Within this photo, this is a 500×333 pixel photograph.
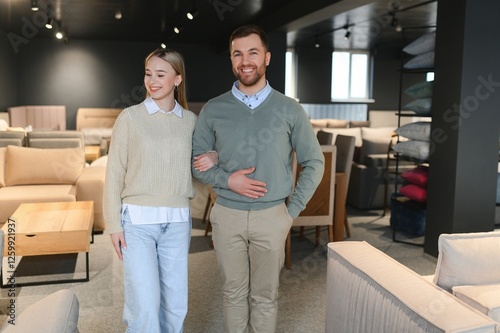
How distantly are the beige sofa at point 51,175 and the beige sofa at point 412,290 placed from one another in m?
3.42

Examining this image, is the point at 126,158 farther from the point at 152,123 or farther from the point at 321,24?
the point at 321,24

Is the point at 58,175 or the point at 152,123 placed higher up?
the point at 152,123

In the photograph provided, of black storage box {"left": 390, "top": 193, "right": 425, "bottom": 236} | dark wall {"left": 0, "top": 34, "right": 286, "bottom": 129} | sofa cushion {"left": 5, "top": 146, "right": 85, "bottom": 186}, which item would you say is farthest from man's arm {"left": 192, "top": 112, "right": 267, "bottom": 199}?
dark wall {"left": 0, "top": 34, "right": 286, "bottom": 129}

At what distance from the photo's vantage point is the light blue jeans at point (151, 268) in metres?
2.06

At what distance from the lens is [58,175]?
530 centimetres

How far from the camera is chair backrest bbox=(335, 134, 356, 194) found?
488 cm

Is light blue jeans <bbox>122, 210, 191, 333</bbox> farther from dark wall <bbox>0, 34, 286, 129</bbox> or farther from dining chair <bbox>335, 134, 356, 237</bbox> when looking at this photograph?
dark wall <bbox>0, 34, 286, 129</bbox>

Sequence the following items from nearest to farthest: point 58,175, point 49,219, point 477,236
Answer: point 477,236 < point 49,219 < point 58,175

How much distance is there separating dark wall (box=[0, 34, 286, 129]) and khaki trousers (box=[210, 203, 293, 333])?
9569mm

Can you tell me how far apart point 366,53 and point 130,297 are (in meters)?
12.6

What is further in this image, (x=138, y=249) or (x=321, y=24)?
(x=321, y=24)

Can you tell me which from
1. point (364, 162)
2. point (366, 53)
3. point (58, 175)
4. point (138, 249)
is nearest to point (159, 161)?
point (138, 249)

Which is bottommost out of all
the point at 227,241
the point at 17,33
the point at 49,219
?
the point at 49,219

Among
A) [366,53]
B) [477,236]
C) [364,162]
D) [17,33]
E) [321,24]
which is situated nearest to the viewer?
[477,236]
